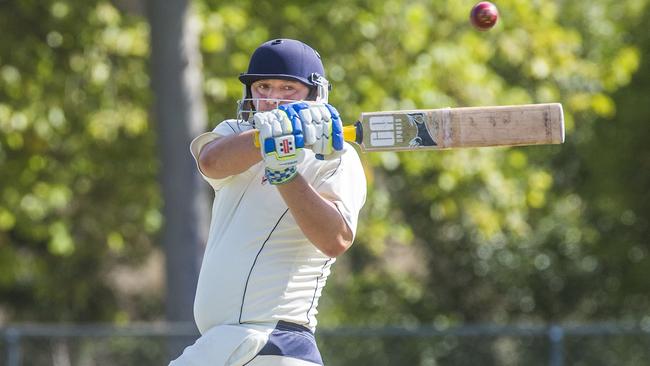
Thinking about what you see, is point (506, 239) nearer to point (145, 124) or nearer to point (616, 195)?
point (616, 195)

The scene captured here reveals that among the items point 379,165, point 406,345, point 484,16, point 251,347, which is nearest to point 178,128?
point 406,345

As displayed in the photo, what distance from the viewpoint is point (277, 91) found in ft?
12.5

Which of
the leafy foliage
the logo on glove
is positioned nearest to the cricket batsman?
the logo on glove

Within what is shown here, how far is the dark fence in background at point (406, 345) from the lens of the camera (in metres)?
9.24

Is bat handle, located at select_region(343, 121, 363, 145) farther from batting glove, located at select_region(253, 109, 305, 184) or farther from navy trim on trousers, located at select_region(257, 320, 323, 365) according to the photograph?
navy trim on trousers, located at select_region(257, 320, 323, 365)

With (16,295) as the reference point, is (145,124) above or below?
above

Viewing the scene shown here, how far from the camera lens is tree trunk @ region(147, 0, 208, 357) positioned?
31.3ft

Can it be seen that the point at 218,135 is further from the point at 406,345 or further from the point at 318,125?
the point at 406,345

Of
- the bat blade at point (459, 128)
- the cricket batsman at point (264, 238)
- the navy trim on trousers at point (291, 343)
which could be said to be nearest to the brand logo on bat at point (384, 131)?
the bat blade at point (459, 128)

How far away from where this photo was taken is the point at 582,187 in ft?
53.1

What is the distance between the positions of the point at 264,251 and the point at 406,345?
6.27m

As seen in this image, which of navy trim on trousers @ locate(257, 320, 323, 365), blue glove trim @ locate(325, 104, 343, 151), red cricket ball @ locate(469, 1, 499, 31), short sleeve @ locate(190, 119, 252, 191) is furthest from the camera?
red cricket ball @ locate(469, 1, 499, 31)

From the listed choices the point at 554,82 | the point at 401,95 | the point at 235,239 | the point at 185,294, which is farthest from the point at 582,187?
the point at 235,239

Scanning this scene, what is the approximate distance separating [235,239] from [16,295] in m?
13.7
